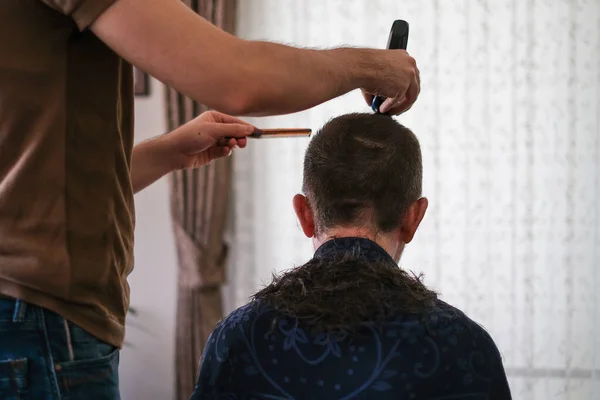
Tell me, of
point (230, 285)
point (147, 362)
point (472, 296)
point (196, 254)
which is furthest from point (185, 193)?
point (472, 296)

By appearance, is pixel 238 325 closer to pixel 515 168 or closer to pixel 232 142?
pixel 232 142

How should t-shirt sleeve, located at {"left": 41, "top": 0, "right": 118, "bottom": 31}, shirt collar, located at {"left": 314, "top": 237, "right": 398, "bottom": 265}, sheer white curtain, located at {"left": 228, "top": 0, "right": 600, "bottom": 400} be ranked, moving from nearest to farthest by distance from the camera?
1. t-shirt sleeve, located at {"left": 41, "top": 0, "right": 118, "bottom": 31}
2. shirt collar, located at {"left": 314, "top": 237, "right": 398, "bottom": 265}
3. sheer white curtain, located at {"left": 228, "top": 0, "right": 600, "bottom": 400}

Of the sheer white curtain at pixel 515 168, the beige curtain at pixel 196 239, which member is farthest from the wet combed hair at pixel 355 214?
the beige curtain at pixel 196 239

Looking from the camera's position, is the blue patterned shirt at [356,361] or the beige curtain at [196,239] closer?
the blue patterned shirt at [356,361]

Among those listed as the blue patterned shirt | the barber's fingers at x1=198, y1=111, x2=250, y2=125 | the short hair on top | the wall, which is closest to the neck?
the short hair on top

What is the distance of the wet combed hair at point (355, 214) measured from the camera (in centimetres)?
105

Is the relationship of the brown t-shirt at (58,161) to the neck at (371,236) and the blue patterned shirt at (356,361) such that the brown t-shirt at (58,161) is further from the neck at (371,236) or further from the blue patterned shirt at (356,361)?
the neck at (371,236)

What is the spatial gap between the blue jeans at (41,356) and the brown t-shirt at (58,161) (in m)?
0.02

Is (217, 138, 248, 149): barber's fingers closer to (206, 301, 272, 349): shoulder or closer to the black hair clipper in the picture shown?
the black hair clipper

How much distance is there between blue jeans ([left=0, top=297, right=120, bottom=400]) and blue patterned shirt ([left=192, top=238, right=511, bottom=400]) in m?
0.22

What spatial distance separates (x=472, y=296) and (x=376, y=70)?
2.04 meters

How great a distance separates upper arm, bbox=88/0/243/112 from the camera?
0.83 meters

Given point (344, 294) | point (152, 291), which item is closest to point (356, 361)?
point (344, 294)

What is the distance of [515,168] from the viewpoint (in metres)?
2.85
